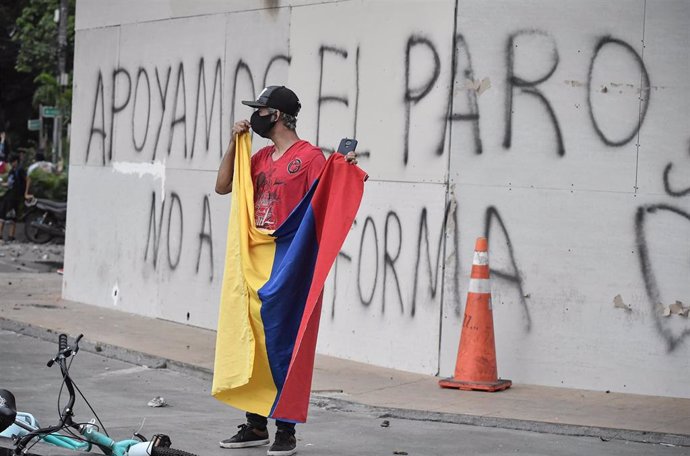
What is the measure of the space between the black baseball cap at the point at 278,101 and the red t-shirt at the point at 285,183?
22cm

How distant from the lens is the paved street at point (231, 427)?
23.6 feet

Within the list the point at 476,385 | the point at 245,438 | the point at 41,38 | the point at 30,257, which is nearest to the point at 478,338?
the point at 476,385

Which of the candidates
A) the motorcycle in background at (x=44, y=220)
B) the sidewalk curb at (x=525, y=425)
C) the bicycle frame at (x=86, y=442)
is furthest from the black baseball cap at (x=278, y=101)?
the motorcycle in background at (x=44, y=220)

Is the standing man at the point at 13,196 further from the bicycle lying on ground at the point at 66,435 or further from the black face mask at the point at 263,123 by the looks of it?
the bicycle lying on ground at the point at 66,435

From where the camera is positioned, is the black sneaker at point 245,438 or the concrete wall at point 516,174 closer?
the black sneaker at point 245,438

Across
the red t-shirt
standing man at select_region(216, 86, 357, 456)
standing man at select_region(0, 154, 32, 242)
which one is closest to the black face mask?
standing man at select_region(216, 86, 357, 456)

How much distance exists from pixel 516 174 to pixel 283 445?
11.7 feet

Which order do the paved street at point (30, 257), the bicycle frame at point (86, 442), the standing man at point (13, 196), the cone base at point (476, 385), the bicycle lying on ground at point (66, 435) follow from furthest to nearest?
the standing man at point (13, 196)
the paved street at point (30, 257)
the cone base at point (476, 385)
the bicycle frame at point (86, 442)
the bicycle lying on ground at point (66, 435)

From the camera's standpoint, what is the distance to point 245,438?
6.95m

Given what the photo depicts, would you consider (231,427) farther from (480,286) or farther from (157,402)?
(480,286)

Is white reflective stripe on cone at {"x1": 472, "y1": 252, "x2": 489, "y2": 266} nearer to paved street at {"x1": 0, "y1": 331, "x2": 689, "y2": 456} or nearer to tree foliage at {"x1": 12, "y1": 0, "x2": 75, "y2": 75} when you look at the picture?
paved street at {"x1": 0, "y1": 331, "x2": 689, "y2": 456}

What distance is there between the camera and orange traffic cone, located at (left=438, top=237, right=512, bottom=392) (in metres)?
9.10

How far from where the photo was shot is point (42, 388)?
880 centimetres

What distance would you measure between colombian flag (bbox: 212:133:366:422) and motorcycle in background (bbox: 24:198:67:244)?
15.7m
